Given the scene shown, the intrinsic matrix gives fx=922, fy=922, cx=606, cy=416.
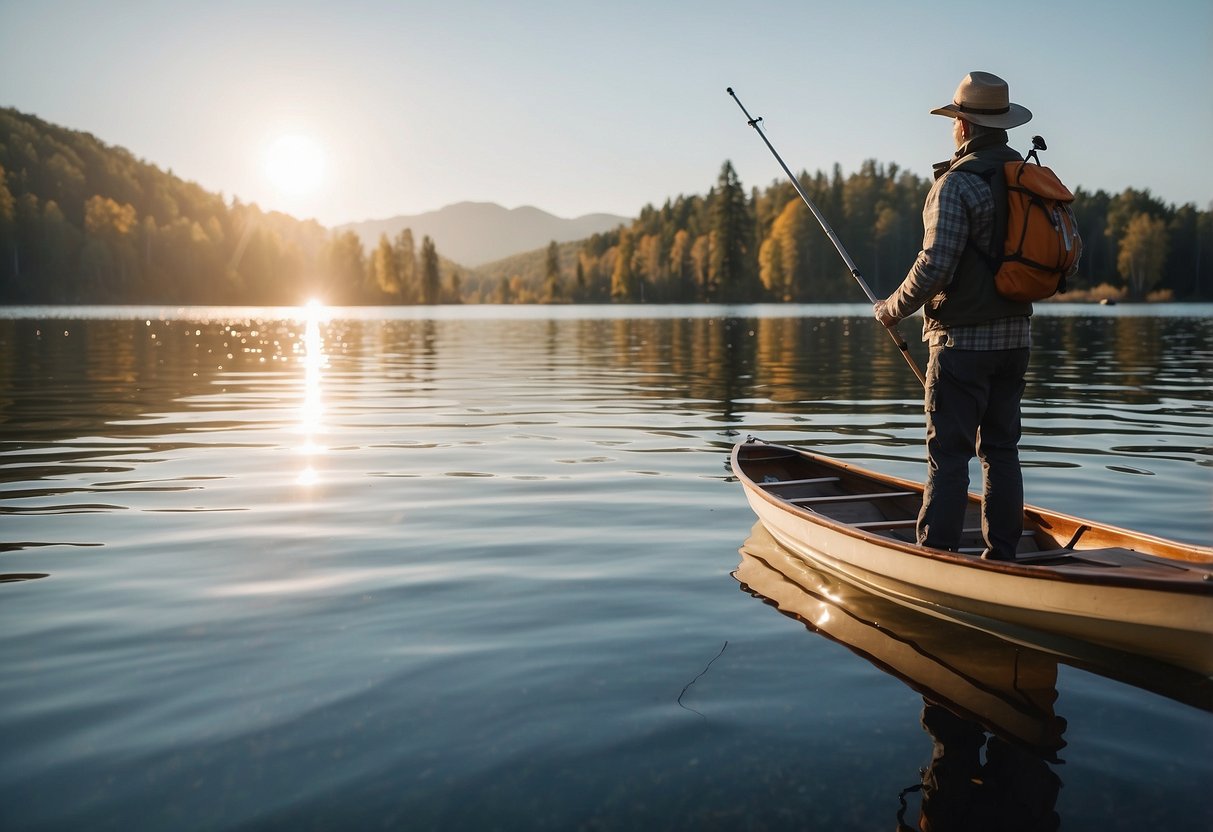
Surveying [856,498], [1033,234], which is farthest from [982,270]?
[856,498]

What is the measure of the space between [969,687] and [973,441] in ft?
6.02

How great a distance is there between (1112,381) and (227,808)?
1012 inches

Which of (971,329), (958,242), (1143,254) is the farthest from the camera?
(1143,254)

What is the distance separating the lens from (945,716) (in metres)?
5.34

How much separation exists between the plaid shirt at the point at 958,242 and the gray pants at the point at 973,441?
10 cm

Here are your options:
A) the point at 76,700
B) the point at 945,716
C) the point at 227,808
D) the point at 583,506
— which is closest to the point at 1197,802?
the point at 945,716

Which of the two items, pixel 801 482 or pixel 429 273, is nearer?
pixel 801 482

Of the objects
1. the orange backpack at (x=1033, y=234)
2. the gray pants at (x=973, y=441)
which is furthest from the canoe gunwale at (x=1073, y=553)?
the orange backpack at (x=1033, y=234)

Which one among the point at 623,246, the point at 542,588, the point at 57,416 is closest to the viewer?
the point at 542,588

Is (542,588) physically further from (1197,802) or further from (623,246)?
(623,246)

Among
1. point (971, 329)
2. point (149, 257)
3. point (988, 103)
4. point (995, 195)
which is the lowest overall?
point (971, 329)

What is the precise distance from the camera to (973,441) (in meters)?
6.74

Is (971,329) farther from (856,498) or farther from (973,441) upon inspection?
(856,498)

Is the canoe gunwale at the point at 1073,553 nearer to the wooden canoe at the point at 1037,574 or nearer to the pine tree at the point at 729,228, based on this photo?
the wooden canoe at the point at 1037,574
